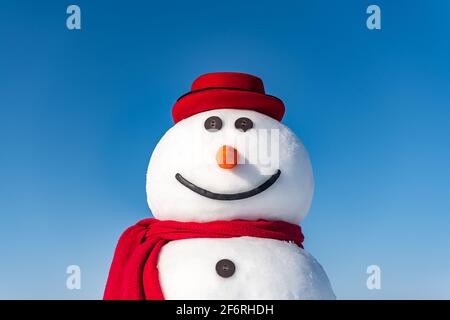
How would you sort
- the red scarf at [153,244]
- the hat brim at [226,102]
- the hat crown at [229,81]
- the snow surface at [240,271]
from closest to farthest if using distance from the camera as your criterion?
the snow surface at [240,271], the red scarf at [153,244], the hat brim at [226,102], the hat crown at [229,81]

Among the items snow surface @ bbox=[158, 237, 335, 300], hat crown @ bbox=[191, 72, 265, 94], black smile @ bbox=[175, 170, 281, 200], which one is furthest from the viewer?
hat crown @ bbox=[191, 72, 265, 94]

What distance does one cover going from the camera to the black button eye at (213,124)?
2787 mm

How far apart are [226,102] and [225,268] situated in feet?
2.84

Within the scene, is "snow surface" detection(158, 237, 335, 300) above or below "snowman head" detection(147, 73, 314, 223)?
below

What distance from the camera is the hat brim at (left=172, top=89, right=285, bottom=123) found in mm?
2902

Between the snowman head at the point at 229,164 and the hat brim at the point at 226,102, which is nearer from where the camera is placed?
the snowman head at the point at 229,164

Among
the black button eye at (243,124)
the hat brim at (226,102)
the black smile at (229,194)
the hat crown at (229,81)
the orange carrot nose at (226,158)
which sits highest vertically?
the hat crown at (229,81)

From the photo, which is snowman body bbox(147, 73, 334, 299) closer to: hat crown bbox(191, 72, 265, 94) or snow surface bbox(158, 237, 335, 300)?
snow surface bbox(158, 237, 335, 300)

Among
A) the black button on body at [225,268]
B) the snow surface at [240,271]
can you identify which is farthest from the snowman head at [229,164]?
the black button on body at [225,268]

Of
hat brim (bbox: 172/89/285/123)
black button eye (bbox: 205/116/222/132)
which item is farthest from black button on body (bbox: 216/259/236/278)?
hat brim (bbox: 172/89/285/123)

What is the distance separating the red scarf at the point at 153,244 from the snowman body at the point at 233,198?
0.04 meters

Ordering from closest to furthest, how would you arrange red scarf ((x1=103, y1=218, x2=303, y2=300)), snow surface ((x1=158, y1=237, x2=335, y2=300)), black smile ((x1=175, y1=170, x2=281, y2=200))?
snow surface ((x1=158, y1=237, x2=335, y2=300)), red scarf ((x1=103, y1=218, x2=303, y2=300)), black smile ((x1=175, y1=170, x2=281, y2=200))

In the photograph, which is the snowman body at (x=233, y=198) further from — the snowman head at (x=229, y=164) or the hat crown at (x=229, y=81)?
the hat crown at (x=229, y=81)
